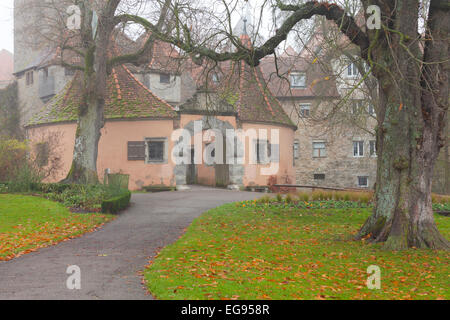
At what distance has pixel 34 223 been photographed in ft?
42.6

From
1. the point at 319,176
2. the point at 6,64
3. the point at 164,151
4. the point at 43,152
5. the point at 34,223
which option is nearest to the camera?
the point at 34,223

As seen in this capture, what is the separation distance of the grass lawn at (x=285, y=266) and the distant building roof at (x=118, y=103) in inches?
532

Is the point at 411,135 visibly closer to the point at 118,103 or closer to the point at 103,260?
the point at 103,260

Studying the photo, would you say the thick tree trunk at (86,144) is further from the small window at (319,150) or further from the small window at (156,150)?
the small window at (319,150)

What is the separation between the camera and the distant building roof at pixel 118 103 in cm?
2520

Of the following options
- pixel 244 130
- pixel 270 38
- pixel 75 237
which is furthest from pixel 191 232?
pixel 244 130

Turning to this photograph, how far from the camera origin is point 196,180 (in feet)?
106

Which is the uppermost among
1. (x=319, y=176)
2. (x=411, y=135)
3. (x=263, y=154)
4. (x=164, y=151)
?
(x=164, y=151)

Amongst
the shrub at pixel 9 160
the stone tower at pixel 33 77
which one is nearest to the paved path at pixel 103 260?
the shrub at pixel 9 160

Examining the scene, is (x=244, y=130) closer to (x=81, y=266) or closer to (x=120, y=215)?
(x=120, y=215)

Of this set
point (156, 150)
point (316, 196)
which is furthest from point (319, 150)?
point (316, 196)

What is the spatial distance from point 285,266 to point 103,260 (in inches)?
133
